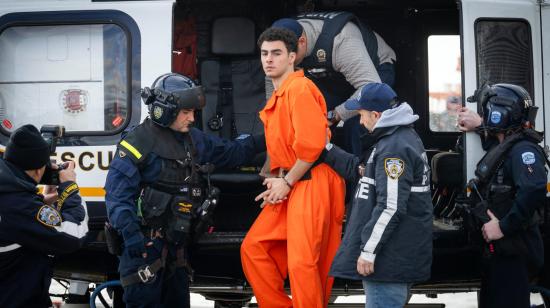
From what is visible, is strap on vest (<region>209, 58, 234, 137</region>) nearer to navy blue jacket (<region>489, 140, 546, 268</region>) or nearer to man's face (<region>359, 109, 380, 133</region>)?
man's face (<region>359, 109, 380, 133</region>)

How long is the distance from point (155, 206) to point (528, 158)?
2.21 metres

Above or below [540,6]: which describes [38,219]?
below

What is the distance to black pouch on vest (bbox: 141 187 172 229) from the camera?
18.1 ft

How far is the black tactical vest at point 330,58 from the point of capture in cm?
629

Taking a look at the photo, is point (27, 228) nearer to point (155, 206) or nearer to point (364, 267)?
point (155, 206)

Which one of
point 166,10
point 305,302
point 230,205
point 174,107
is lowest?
point 305,302

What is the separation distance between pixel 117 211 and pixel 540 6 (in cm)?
310

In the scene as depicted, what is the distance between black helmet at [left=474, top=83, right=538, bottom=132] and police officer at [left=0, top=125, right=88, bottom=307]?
258cm

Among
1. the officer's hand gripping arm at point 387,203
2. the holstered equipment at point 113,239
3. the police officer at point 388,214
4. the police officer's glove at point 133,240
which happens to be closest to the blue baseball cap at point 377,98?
the police officer at point 388,214

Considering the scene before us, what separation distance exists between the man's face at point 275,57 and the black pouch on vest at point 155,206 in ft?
3.14

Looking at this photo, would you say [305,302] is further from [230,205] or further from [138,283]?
[230,205]

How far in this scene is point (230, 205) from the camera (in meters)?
7.05

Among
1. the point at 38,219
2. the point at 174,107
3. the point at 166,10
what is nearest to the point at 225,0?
the point at 166,10

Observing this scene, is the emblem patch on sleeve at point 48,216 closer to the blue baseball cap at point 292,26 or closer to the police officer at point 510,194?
the blue baseball cap at point 292,26
